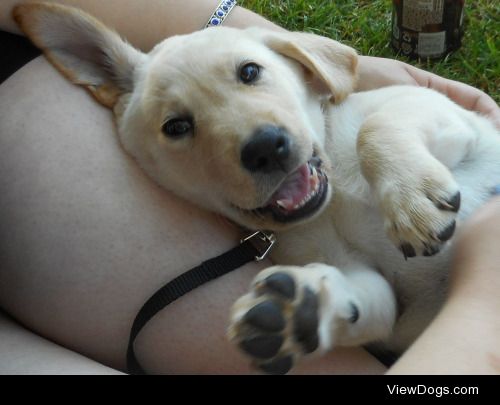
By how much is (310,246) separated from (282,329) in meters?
0.51

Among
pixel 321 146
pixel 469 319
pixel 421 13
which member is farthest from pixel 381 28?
pixel 469 319

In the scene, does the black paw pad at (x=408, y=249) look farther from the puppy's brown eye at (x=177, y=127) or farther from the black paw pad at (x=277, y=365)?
the puppy's brown eye at (x=177, y=127)

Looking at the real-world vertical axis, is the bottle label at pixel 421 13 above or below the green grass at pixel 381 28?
above

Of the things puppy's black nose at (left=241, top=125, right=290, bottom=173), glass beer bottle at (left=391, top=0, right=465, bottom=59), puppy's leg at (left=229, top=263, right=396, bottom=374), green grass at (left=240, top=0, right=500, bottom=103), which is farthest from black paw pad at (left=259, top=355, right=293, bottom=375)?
glass beer bottle at (left=391, top=0, right=465, bottom=59)

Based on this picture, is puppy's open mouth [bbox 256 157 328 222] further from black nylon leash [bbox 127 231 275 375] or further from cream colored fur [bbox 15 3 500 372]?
black nylon leash [bbox 127 231 275 375]

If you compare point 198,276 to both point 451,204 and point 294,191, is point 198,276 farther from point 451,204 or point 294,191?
point 451,204

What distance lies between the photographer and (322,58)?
1.81 metres

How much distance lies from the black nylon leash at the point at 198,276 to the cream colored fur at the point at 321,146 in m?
0.06

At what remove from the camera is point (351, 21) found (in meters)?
2.97

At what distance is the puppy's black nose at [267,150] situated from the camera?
1.41m

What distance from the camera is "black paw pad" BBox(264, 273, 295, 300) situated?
1189 mm

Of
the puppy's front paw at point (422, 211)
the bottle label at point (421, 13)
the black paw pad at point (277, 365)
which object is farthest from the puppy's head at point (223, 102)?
the bottle label at point (421, 13)

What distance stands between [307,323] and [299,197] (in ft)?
1.46
